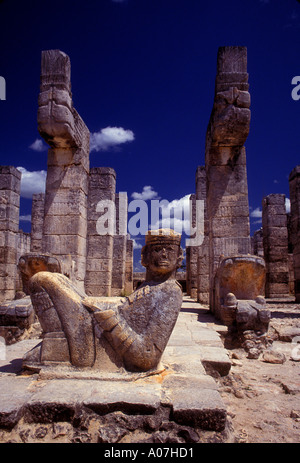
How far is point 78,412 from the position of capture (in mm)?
2102

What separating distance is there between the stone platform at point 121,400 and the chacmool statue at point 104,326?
0.38 ft

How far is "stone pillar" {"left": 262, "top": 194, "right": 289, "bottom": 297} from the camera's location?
513 inches

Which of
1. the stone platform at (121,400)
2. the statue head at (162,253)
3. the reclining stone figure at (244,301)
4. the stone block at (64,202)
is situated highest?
the stone block at (64,202)

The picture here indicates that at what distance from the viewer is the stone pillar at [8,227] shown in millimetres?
9727

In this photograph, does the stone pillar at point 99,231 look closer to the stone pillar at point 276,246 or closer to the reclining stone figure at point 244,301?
the reclining stone figure at point 244,301

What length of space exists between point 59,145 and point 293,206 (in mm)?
8020

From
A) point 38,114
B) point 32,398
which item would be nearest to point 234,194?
point 38,114

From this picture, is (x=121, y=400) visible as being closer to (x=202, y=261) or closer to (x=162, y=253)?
(x=162, y=253)

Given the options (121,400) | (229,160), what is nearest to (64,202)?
(229,160)

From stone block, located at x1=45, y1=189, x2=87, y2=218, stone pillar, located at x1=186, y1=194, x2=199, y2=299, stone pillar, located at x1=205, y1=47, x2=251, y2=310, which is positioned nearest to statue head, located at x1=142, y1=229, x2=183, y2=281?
stone pillar, located at x1=205, y1=47, x2=251, y2=310

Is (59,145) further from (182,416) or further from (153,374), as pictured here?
(182,416)

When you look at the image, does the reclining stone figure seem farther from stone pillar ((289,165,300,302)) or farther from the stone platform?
stone pillar ((289,165,300,302))

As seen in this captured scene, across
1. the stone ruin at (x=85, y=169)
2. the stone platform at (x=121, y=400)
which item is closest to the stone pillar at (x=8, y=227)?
the stone ruin at (x=85, y=169)

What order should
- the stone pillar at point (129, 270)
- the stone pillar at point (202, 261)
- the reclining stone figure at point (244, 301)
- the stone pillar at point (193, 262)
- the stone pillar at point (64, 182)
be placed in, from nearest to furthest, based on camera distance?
the reclining stone figure at point (244, 301) → the stone pillar at point (64, 182) → the stone pillar at point (202, 261) → the stone pillar at point (193, 262) → the stone pillar at point (129, 270)
